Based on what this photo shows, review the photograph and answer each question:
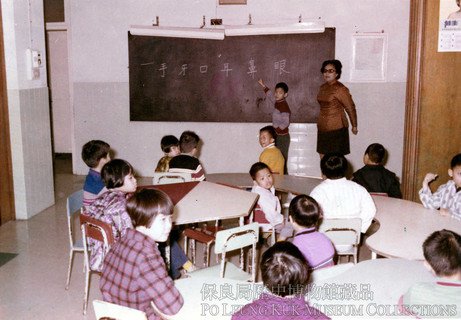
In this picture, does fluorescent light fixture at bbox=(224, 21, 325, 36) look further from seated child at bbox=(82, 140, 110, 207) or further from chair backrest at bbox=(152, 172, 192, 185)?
seated child at bbox=(82, 140, 110, 207)

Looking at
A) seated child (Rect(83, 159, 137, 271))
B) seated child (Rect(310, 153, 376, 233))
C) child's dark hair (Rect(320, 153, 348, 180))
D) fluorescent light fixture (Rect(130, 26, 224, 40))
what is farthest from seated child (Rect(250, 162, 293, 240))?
fluorescent light fixture (Rect(130, 26, 224, 40))

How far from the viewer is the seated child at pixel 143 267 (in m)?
2.17

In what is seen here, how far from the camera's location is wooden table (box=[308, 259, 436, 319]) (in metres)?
2.16

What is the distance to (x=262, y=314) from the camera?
1.87m

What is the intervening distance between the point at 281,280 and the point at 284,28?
5.47 m

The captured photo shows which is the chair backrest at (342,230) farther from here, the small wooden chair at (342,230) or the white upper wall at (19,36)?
the white upper wall at (19,36)

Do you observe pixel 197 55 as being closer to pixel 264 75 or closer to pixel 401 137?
pixel 264 75

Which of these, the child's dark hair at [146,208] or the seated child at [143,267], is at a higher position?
the child's dark hair at [146,208]

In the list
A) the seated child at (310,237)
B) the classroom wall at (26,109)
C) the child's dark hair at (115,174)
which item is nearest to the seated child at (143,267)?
the seated child at (310,237)

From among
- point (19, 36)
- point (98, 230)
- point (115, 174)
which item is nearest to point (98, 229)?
point (98, 230)

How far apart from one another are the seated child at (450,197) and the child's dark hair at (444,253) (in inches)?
55.8

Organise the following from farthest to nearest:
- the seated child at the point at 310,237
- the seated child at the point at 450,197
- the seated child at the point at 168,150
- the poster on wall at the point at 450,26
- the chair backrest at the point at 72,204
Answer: the poster on wall at the point at 450,26
the seated child at the point at 168,150
the chair backrest at the point at 72,204
the seated child at the point at 450,197
the seated child at the point at 310,237

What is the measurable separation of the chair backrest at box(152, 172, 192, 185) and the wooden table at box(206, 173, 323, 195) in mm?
395

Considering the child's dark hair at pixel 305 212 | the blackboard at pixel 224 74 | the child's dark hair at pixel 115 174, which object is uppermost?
the blackboard at pixel 224 74
